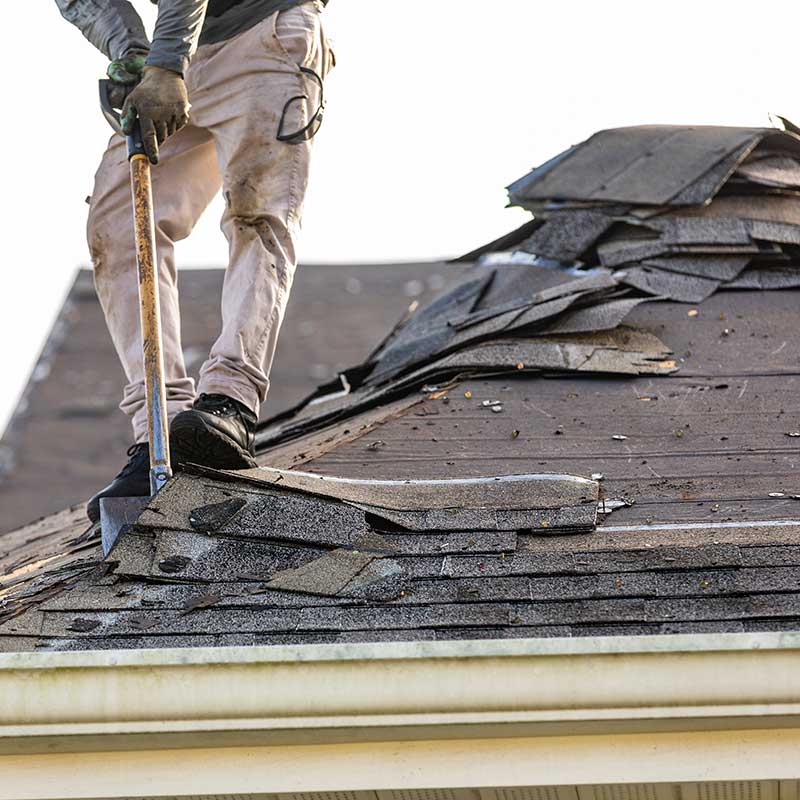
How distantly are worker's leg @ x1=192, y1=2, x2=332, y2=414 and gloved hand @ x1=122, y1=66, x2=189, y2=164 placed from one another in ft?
1.59

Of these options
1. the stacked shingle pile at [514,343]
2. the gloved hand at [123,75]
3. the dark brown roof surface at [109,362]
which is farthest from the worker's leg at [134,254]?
the dark brown roof surface at [109,362]

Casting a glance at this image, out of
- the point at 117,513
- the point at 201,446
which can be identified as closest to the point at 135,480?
the point at 117,513

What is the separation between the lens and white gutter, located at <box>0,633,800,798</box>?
3076mm

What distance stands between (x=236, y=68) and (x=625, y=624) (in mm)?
2546

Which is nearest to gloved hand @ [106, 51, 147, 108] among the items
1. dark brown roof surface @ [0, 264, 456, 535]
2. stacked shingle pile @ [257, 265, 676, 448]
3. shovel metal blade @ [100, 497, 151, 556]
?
shovel metal blade @ [100, 497, 151, 556]

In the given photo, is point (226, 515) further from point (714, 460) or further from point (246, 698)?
point (714, 460)

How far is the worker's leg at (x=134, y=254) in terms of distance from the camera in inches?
194

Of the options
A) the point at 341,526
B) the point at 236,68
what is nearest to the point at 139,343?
the point at 236,68

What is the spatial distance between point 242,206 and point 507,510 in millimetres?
1517

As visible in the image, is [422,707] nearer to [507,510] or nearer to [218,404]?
[507,510]

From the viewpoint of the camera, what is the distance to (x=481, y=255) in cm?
762

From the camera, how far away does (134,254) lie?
16.4 ft

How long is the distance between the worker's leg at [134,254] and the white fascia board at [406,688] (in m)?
1.73

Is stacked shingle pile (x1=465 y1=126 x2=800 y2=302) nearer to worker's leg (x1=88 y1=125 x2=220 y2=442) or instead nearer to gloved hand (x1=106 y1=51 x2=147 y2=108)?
worker's leg (x1=88 y1=125 x2=220 y2=442)
